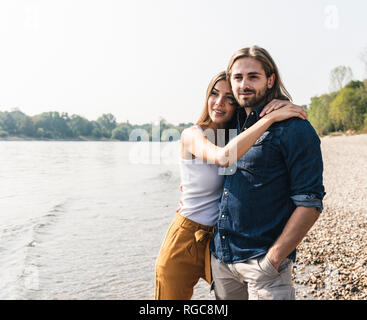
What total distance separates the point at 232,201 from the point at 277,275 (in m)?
0.55

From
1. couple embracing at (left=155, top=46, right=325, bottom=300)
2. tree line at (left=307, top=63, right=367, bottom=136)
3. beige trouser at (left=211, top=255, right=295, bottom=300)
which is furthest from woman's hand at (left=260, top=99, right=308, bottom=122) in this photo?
tree line at (left=307, top=63, right=367, bottom=136)

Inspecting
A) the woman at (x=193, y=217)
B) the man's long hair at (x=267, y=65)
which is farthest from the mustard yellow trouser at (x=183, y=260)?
the man's long hair at (x=267, y=65)

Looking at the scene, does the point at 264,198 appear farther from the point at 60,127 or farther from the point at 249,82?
the point at 60,127

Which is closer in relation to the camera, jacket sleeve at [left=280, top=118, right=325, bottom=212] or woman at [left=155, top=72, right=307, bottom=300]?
jacket sleeve at [left=280, top=118, right=325, bottom=212]

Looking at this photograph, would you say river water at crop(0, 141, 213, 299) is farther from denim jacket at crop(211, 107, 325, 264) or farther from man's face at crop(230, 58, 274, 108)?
man's face at crop(230, 58, 274, 108)

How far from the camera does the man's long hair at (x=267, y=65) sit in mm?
2451

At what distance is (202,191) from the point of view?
2676 mm

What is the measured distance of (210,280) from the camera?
104 inches

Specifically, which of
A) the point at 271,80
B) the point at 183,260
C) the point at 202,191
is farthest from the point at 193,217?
the point at 271,80

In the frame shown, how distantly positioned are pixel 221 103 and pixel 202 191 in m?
0.71

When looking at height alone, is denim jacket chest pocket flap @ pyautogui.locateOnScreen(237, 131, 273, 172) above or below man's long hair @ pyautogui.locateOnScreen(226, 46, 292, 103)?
below

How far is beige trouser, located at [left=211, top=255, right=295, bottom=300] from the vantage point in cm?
226

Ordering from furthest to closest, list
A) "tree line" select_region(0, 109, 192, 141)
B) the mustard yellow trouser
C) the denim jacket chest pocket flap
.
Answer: "tree line" select_region(0, 109, 192, 141) < the mustard yellow trouser < the denim jacket chest pocket flap
